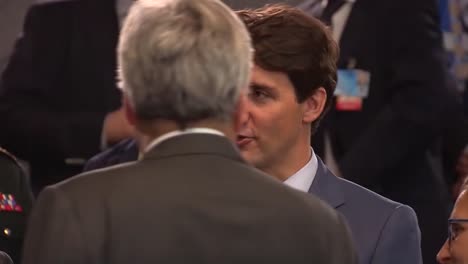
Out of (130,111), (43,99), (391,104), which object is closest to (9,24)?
(43,99)

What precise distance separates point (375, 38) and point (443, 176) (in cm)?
72

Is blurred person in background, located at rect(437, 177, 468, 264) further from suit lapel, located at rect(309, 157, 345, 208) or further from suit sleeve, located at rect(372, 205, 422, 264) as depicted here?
suit lapel, located at rect(309, 157, 345, 208)

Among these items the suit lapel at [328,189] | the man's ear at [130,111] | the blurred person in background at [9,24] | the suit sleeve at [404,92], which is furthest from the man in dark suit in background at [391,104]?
the man's ear at [130,111]

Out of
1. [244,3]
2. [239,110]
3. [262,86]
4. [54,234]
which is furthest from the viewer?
[244,3]

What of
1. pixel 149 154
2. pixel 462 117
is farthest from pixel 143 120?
pixel 462 117

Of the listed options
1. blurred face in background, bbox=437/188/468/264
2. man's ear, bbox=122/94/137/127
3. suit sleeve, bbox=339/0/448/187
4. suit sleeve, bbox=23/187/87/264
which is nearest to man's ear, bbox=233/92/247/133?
man's ear, bbox=122/94/137/127

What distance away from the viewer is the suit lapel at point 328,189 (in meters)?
3.26

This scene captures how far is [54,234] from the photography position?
228 cm

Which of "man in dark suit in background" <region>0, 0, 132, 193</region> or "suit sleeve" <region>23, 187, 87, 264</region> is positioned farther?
"man in dark suit in background" <region>0, 0, 132, 193</region>

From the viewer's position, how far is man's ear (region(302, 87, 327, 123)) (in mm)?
3379

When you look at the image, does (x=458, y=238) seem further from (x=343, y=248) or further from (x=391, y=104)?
(x=391, y=104)

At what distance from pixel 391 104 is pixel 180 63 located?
243 cm

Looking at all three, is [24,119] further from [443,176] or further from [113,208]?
[113,208]

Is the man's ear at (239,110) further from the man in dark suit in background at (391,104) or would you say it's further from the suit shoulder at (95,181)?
the man in dark suit in background at (391,104)
